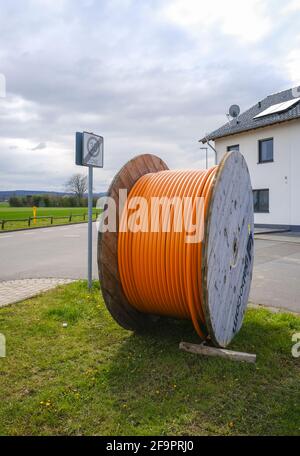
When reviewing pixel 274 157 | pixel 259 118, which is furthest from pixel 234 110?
pixel 274 157

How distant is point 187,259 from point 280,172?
18736mm

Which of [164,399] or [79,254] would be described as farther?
[79,254]

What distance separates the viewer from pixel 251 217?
499 cm

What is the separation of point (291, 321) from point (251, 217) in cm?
154

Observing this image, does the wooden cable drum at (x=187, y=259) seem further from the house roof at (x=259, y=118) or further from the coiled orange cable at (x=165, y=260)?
the house roof at (x=259, y=118)

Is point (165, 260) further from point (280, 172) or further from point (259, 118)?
point (259, 118)

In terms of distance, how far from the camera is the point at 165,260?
3973 mm

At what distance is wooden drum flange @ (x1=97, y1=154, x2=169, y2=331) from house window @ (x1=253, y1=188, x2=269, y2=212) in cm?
1834

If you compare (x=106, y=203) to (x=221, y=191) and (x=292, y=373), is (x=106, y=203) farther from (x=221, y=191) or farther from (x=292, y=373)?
(x=292, y=373)

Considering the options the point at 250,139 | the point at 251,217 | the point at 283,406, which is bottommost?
the point at 283,406

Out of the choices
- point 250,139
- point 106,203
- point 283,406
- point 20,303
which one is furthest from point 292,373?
point 250,139

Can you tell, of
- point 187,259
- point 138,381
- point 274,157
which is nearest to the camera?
point 138,381

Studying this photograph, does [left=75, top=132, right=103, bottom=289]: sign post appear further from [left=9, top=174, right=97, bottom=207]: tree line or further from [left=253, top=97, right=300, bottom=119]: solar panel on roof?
[left=9, top=174, right=97, bottom=207]: tree line

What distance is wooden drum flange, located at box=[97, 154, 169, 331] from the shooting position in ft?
13.6
